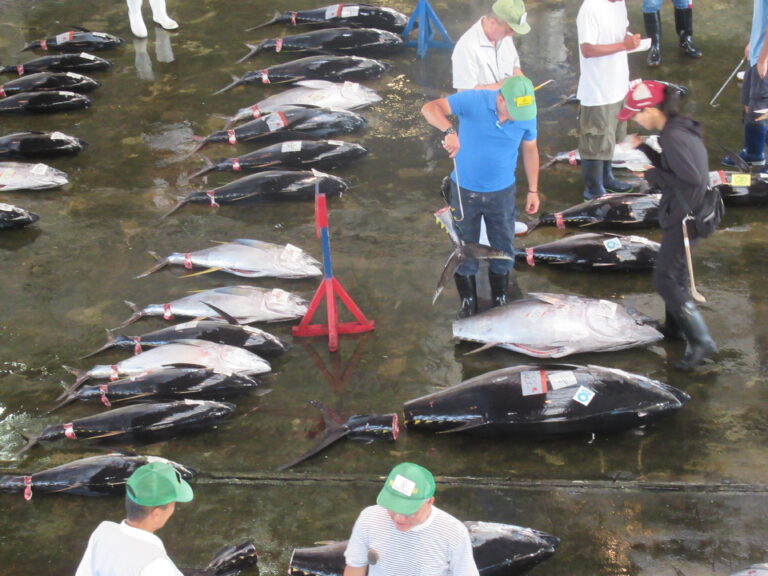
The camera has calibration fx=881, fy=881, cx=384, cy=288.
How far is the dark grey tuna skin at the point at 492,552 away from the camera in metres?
3.99

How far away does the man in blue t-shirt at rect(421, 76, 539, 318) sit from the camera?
5117 millimetres

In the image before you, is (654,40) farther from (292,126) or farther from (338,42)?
(292,126)

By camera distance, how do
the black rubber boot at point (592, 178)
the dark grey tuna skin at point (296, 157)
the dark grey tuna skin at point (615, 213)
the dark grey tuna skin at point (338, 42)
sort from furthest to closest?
1. the dark grey tuna skin at point (338, 42)
2. the dark grey tuna skin at point (296, 157)
3. the black rubber boot at point (592, 178)
4. the dark grey tuna skin at point (615, 213)

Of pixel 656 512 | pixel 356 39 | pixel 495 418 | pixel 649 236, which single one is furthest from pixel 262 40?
pixel 656 512

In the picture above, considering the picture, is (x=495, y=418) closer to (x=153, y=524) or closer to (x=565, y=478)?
(x=565, y=478)

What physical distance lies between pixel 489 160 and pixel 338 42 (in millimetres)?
4656

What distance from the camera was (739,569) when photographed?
405cm

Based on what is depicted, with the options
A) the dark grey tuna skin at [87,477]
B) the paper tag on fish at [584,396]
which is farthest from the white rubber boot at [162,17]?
the paper tag on fish at [584,396]

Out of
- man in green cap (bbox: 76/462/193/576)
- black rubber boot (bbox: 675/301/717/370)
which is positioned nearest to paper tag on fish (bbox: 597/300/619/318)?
black rubber boot (bbox: 675/301/717/370)

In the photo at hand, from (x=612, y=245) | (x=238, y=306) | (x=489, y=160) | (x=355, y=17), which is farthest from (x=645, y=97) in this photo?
(x=355, y=17)

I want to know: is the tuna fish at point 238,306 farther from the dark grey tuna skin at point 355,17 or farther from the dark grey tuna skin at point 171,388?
the dark grey tuna skin at point 355,17

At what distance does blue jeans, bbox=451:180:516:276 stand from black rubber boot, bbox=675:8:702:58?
445 centimetres

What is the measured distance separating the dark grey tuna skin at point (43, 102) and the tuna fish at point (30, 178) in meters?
1.31

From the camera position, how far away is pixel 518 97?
4.96m
